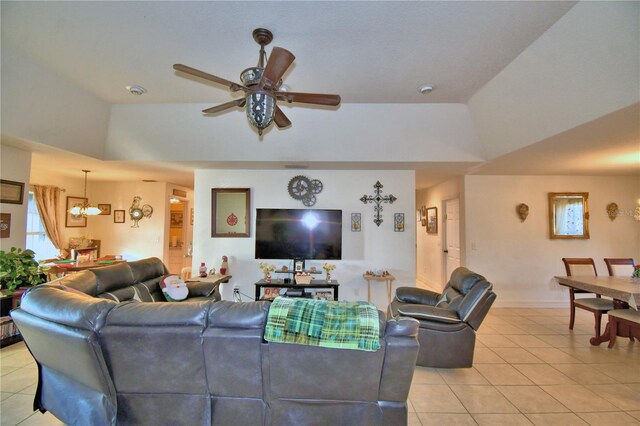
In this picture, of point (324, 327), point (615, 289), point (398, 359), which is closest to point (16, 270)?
point (324, 327)

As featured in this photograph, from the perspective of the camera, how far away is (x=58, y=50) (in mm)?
2805

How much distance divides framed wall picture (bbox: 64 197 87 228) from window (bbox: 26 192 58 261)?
0.50 m

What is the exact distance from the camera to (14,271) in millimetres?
3314

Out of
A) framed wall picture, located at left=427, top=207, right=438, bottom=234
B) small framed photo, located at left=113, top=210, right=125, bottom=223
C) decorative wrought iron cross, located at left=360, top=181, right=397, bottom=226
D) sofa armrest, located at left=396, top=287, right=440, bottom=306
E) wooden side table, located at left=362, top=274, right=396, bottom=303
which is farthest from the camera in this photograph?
framed wall picture, located at left=427, top=207, right=438, bottom=234

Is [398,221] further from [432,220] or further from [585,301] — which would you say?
[585,301]

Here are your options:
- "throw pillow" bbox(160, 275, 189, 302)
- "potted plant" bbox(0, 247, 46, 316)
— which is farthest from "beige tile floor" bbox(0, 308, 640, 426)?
"throw pillow" bbox(160, 275, 189, 302)

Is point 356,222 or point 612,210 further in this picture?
point 612,210

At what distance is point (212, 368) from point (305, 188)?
371cm

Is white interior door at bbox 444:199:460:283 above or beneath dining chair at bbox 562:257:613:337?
above

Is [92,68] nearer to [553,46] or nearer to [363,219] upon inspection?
[363,219]

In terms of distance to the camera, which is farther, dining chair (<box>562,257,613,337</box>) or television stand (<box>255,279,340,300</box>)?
television stand (<box>255,279,340,300</box>)

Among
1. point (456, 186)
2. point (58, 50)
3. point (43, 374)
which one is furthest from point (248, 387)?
point (456, 186)

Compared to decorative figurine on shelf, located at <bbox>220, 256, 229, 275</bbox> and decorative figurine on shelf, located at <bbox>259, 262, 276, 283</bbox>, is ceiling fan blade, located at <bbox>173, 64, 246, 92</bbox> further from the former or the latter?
decorative figurine on shelf, located at <bbox>220, 256, 229, 275</bbox>

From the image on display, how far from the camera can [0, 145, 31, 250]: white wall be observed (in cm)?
357
